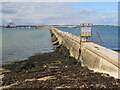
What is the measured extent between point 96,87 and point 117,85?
0.79m

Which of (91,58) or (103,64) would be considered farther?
(91,58)

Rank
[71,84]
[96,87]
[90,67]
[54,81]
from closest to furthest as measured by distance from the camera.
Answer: [96,87] → [71,84] → [54,81] → [90,67]

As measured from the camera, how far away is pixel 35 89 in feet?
23.7

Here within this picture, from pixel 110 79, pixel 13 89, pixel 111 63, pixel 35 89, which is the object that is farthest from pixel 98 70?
pixel 13 89

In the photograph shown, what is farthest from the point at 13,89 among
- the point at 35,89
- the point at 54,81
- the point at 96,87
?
the point at 96,87

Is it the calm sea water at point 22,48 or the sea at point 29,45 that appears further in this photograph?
the calm sea water at point 22,48

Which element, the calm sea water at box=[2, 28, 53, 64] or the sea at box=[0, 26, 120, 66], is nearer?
the sea at box=[0, 26, 120, 66]

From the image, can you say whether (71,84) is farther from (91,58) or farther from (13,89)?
(91,58)

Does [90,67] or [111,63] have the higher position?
[111,63]

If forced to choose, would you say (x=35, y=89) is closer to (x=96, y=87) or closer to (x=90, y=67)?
(x=96, y=87)

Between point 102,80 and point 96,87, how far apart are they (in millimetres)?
862

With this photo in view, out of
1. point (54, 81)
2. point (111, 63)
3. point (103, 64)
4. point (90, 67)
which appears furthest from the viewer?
point (90, 67)

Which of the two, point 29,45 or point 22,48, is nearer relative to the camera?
point 22,48

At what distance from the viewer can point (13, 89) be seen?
7.52 metres
